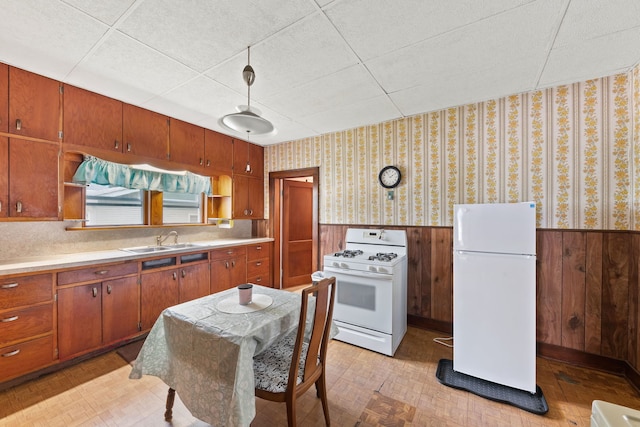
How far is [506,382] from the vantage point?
1988mm

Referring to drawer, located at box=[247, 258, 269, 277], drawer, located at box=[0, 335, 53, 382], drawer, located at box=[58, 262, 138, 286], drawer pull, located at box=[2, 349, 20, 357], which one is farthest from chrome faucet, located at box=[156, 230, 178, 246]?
drawer pull, located at box=[2, 349, 20, 357]

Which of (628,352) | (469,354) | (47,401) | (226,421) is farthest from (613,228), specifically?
(47,401)

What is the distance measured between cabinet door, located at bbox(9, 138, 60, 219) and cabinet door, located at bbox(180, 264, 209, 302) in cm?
130

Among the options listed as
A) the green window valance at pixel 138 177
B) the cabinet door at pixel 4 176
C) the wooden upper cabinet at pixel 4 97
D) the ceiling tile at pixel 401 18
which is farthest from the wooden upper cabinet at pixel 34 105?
the ceiling tile at pixel 401 18

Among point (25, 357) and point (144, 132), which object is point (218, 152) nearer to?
point (144, 132)

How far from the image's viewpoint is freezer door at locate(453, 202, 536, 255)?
194 centimetres

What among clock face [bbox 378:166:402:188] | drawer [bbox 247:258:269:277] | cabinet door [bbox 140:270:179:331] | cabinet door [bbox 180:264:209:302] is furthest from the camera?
drawer [bbox 247:258:269:277]

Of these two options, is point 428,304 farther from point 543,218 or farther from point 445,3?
point 445,3

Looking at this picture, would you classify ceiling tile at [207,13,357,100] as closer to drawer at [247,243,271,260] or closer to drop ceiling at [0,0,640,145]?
drop ceiling at [0,0,640,145]

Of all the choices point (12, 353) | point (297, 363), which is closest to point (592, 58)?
point (297, 363)

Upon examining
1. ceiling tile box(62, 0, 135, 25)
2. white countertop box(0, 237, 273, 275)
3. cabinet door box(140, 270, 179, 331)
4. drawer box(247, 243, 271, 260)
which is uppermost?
ceiling tile box(62, 0, 135, 25)

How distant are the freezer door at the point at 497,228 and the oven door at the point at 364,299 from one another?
78 cm

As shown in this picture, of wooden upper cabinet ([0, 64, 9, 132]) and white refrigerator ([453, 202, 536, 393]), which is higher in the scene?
wooden upper cabinet ([0, 64, 9, 132])

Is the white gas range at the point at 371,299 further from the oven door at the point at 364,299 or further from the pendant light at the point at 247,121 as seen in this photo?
the pendant light at the point at 247,121
